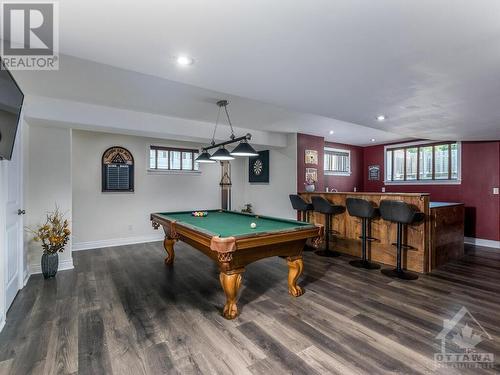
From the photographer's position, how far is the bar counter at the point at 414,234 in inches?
150

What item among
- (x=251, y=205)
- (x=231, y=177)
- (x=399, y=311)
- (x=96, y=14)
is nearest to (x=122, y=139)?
(x=231, y=177)

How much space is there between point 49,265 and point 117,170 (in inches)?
93.6

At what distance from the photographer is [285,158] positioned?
20.2 ft

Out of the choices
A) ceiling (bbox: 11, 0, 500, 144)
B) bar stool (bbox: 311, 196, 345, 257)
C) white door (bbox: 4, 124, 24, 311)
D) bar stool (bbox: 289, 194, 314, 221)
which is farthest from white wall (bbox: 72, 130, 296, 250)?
ceiling (bbox: 11, 0, 500, 144)

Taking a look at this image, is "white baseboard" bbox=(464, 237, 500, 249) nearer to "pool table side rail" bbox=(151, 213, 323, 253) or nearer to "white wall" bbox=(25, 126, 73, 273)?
"pool table side rail" bbox=(151, 213, 323, 253)

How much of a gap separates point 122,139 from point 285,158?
3.63 metres

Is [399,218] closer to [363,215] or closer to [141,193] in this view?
[363,215]

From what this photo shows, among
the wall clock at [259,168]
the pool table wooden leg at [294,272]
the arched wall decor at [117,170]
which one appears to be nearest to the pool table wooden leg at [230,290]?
the pool table wooden leg at [294,272]

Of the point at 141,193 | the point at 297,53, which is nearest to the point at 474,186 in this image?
the point at 297,53

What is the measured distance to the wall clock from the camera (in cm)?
667

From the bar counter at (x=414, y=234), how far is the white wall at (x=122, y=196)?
3.45 m

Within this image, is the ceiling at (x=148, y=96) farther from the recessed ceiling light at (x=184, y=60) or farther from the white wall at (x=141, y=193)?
the white wall at (x=141, y=193)

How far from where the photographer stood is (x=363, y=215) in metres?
4.11

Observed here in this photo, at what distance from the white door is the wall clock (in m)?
4.75
